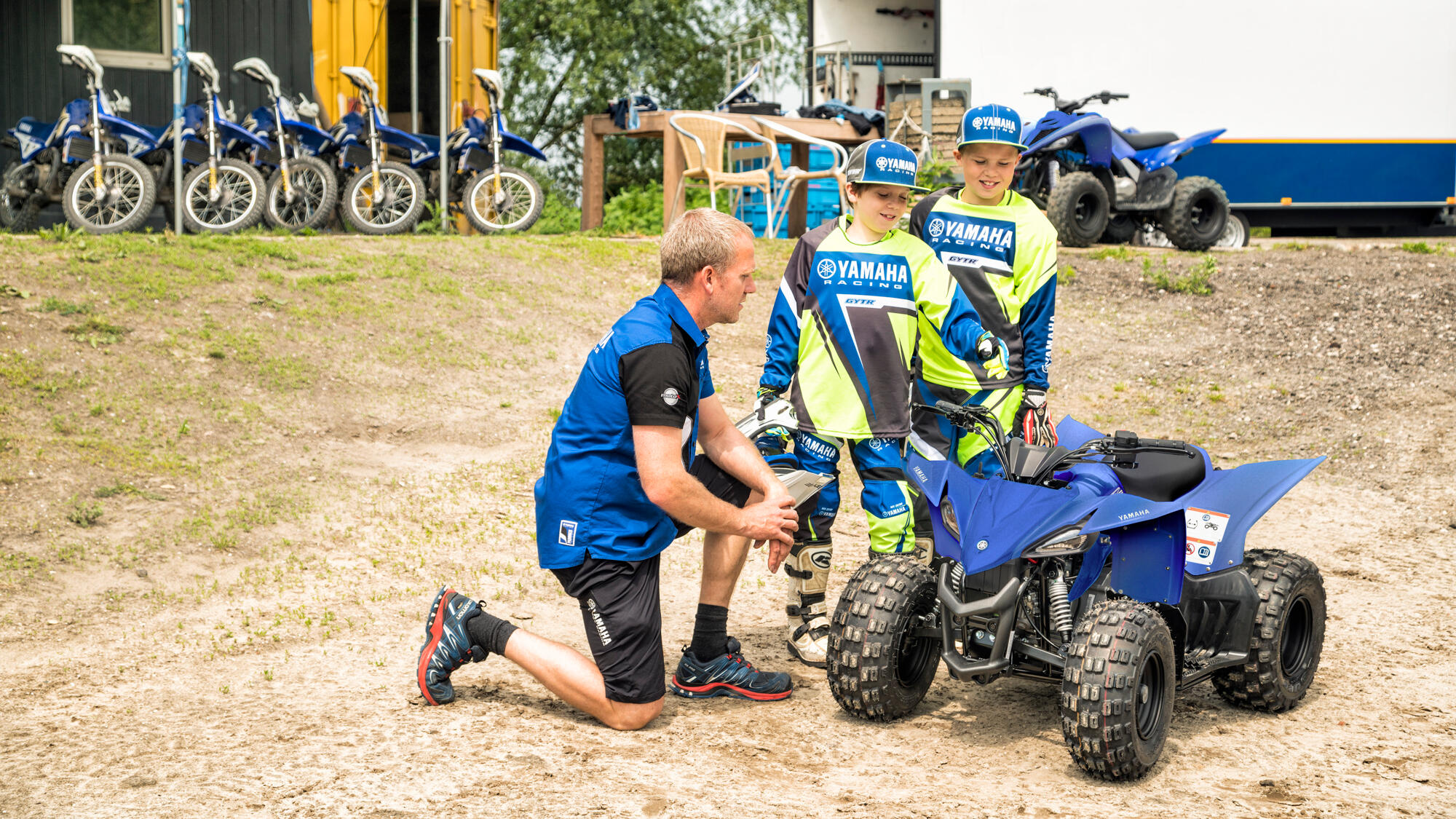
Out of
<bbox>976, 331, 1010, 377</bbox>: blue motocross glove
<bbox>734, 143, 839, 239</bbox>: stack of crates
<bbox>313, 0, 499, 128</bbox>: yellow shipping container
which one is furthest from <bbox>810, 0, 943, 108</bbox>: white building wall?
<bbox>976, 331, 1010, 377</bbox>: blue motocross glove

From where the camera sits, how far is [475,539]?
6234 mm

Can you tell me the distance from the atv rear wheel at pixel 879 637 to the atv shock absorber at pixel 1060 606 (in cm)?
37

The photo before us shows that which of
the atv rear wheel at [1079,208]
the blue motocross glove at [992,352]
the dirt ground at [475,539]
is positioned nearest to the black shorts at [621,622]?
the dirt ground at [475,539]

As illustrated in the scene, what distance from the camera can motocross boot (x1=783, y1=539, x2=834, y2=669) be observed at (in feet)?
15.2

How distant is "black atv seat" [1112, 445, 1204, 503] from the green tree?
19.7 meters

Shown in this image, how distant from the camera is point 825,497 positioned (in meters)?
4.66

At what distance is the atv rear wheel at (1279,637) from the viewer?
4105 mm

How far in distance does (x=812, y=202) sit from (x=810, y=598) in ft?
34.7

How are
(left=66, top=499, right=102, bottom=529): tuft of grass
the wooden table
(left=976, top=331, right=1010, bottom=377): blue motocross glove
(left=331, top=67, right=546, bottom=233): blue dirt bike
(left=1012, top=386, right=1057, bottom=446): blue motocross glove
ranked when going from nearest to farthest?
(left=976, top=331, right=1010, bottom=377): blue motocross glove < (left=1012, top=386, right=1057, bottom=446): blue motocross glove < (left=66, top=499, right=102, bottom=529): tuft of grass < (left=331, top=67, right=546, bottom=233): blue dirt bike < the wooden table

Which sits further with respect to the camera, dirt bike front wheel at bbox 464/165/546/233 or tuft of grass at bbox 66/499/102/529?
dirt bike front wheel at bbox 464/165/546/233

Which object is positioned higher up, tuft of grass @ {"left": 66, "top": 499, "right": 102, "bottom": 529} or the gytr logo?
the gytr logo

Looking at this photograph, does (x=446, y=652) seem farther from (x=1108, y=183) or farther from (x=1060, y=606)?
(x=1108, y=183)

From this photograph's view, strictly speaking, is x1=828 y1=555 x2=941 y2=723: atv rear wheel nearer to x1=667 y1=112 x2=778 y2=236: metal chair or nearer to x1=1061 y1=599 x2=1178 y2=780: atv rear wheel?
x1=1061 y1=599 x2=1178 y2=780: atv rear wheel

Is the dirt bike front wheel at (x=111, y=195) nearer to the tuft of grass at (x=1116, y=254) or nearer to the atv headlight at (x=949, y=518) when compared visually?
the tuft of grass at (x=1116, y=254)
